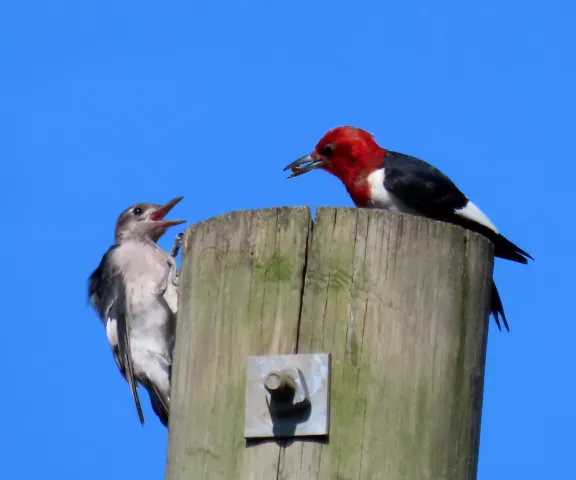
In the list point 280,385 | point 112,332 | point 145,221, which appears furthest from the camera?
point 145,221

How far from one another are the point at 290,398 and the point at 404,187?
10.1 ft

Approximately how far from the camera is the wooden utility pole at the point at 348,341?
299 centimetres

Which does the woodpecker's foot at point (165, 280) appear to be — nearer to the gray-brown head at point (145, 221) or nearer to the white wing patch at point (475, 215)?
the gray-brown head at point (145, 221)

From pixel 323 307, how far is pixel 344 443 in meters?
0.42

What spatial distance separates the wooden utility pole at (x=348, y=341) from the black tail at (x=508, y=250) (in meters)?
2.22

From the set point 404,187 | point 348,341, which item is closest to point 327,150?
point 404,187

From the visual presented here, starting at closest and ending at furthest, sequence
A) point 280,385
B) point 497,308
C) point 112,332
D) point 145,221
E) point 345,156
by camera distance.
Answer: point 280,385 < point 497,308 < point 112,332 < point 345,156 < point 145,221

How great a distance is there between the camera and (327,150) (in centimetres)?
677

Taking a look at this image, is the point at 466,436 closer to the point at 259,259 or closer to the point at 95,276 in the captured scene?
the point at 259,259

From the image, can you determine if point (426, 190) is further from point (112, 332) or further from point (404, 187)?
point (112, 332)

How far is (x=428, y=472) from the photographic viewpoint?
298 cm

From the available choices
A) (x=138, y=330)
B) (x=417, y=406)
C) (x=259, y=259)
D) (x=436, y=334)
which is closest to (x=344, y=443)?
(x=417, y=406)

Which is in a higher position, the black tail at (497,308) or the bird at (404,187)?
the bird at (404,187)

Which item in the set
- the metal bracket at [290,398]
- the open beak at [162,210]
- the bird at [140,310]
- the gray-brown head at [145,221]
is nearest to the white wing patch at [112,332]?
the bird at [140,310]
